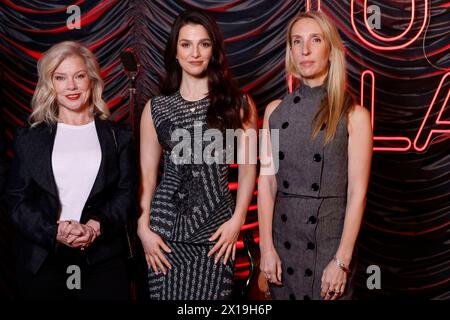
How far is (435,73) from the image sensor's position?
3932 millimetres

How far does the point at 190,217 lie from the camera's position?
2.74 metres

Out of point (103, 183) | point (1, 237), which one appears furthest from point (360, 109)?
point (1, 237)

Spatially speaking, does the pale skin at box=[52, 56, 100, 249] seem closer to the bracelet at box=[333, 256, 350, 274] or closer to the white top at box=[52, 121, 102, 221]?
the white top at box=[52, 121, 102, 221]

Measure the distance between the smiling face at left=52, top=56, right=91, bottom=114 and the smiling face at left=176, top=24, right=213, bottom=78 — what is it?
0.48 metres

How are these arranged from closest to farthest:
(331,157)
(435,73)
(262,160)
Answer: (331,157), (262,160), (435,73)

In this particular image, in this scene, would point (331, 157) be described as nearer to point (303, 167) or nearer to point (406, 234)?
point (303, 167)

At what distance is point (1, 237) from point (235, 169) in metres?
1.71

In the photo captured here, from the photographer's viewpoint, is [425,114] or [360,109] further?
[425,114]

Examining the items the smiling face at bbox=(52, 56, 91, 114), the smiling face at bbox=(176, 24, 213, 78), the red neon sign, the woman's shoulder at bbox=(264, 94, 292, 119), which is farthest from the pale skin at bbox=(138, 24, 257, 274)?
the red neon sign

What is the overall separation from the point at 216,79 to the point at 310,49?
53 centimetres

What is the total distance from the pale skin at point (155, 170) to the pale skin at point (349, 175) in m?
0.15

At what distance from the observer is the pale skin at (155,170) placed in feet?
9.02

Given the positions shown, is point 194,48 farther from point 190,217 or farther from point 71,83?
point 190,217

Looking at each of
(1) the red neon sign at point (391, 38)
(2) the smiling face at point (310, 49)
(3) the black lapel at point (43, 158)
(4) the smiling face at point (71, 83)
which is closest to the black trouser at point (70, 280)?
(3) the black lapel at point (43, 158)
